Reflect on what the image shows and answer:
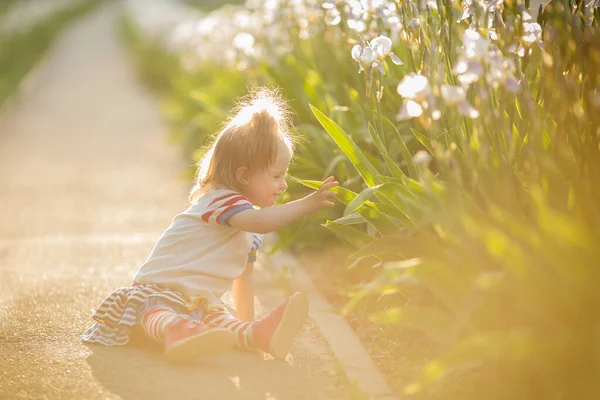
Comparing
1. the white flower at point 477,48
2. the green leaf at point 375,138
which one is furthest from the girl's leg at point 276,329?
the white flower at point 477,48

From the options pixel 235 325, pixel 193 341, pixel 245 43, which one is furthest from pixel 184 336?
pixel 245 43

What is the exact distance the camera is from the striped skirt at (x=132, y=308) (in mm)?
3342

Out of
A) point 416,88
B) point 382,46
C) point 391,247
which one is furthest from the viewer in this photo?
point 382,46

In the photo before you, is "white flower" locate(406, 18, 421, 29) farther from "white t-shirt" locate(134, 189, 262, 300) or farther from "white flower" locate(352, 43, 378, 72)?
"white t-shirt" locate(134, 189, 262, 300)

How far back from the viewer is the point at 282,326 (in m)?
3.15

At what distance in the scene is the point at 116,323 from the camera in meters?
3.40

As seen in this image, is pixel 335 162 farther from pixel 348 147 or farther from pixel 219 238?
pixel 219 238

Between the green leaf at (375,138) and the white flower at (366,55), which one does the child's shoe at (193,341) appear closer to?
the green leaf at (375,138)

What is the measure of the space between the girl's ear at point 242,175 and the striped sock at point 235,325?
504mm

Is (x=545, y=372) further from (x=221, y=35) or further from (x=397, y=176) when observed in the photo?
(x=221, y=35)

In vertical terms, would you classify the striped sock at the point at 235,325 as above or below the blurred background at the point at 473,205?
below

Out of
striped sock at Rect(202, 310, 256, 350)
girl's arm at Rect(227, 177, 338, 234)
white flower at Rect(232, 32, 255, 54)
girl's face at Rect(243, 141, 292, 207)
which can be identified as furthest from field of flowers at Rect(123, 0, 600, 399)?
white flower at Rect(232, 32, 255, 54)

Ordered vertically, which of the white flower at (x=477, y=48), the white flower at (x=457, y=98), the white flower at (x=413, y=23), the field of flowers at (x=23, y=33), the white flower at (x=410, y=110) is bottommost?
the field of flowers at (x=23, y=33)

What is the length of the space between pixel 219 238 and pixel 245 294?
314mm
